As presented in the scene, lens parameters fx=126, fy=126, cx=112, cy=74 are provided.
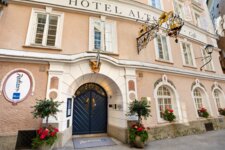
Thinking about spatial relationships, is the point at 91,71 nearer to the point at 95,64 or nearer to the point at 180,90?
the point at 95,64

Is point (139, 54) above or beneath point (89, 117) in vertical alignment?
above

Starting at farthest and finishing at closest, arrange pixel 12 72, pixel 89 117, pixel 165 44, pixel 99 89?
1. pixel 165 44
2. pixel 99 89
3. pixel 89 117
4. pixel 12 72

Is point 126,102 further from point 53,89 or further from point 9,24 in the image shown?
point 9,24

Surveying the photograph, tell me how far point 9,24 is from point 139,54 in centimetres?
627

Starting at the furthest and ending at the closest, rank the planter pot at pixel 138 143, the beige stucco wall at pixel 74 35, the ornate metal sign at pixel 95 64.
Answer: the ornate metal sign at pixel 95 64, the beige stucco wall at pixel 74 35, the planter pot at pixel 138 143

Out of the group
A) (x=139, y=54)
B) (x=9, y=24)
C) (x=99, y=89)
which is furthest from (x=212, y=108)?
(x=9, y=24)

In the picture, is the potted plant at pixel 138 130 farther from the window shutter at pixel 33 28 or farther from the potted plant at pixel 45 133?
the window shutter at pixel 33 28

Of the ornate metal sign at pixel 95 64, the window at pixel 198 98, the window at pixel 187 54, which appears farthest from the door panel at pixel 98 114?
the window at pixel 187 54

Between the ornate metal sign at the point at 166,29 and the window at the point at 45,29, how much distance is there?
4142 millimetres

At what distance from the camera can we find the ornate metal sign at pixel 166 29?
5160 millimetres

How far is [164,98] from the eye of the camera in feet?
23.9

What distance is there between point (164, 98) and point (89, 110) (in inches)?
169

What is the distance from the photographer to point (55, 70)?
522 cm

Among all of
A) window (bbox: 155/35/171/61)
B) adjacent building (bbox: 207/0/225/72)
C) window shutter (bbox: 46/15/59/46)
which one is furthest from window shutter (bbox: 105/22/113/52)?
adjacent building (bbox: 207/0/225/72)
